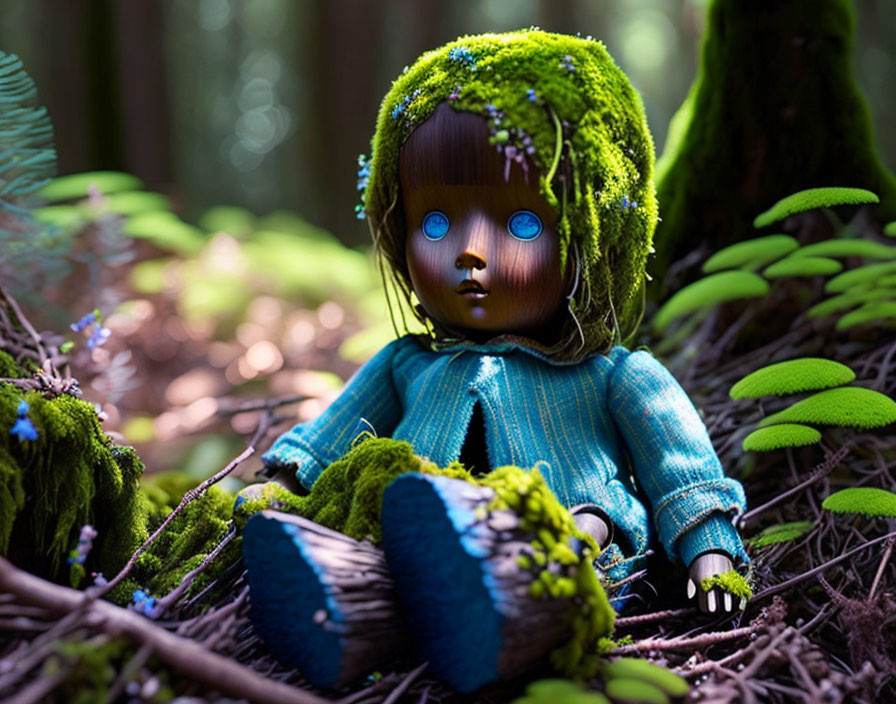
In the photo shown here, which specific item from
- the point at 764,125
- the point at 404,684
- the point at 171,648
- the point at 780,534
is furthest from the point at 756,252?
the point at 171,648

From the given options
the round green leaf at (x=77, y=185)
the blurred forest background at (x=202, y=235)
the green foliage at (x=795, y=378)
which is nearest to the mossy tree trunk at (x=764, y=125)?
the blurred forest background at (x=202, y=235)

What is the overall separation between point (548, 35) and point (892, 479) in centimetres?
167

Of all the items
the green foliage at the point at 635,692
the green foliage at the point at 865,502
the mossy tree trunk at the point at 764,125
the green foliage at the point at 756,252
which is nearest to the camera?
the green foliage at the point at 635,692

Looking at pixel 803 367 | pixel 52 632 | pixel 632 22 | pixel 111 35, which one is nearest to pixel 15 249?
pixel 52 632

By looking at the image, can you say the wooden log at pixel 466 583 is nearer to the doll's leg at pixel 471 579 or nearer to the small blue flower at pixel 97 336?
the doll's leg at pixel 471 579

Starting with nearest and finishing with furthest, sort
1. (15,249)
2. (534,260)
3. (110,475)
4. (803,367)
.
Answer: (110,475) → (534,260) → (803,367) → (15,249)

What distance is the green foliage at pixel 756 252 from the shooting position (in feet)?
9.15

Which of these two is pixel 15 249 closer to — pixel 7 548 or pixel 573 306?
pixel 7 548

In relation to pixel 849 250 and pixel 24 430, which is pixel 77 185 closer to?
pixel 24 430

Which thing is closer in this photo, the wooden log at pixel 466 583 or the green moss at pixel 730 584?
the wooden log at pixel 466 583

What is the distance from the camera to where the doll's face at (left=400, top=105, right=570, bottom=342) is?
6.59 ft

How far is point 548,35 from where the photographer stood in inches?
85.4

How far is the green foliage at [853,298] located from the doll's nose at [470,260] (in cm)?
150

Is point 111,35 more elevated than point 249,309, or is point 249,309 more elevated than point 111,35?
point 111,35
